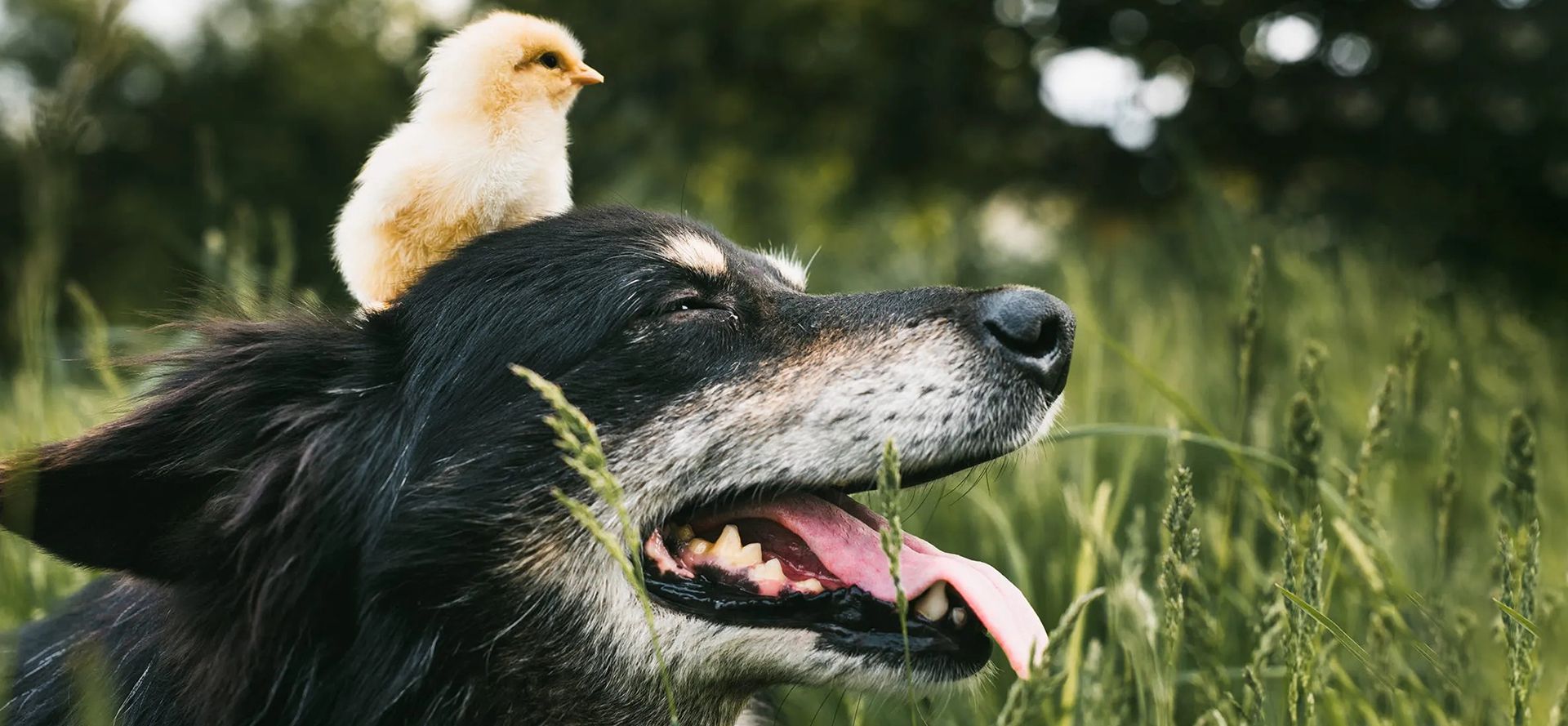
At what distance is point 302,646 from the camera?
1.87 m

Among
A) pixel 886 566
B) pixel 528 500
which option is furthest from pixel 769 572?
pixel 528 500

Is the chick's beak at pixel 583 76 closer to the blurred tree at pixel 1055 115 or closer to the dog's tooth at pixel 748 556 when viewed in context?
the dog's tooth at pixel 748 556

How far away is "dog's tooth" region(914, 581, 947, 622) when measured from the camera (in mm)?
1952

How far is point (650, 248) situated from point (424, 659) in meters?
0.84

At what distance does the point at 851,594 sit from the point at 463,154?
100 cm


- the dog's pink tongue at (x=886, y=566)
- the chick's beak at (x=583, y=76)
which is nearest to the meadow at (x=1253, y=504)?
the dog's pink tongue at (x=886, y=566)

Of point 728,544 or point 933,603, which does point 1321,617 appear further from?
point 728,544

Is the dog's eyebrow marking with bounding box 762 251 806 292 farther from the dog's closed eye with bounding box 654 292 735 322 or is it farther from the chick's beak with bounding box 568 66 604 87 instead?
the chick's beak with bounding box 568 66 604 87

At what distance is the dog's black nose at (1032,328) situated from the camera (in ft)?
6.97

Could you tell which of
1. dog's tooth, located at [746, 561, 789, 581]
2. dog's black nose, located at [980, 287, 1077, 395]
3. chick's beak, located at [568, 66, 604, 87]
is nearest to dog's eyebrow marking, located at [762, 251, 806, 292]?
dog's black nose, located at [980, 287, 1077, 395]

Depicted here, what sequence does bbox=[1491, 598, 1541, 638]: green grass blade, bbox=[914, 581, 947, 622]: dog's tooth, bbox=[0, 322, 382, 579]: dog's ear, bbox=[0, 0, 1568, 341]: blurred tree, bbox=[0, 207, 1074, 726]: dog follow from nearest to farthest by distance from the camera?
bbox=[1491, 598, 1541, 638]: green grass blade
bbox=[0, 322, 382, 579]: dog's ear
bbox=[0, 207, 1074, 726]: dog
bbox=[914, 581, 947, 622]: dog's tooth
bbox=[0, 0, 1568, 341]: blurred tree

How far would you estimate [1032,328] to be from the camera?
213 cm

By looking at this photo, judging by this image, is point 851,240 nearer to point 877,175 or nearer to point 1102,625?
point 877,175

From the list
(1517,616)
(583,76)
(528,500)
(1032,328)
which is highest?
(583,76)
